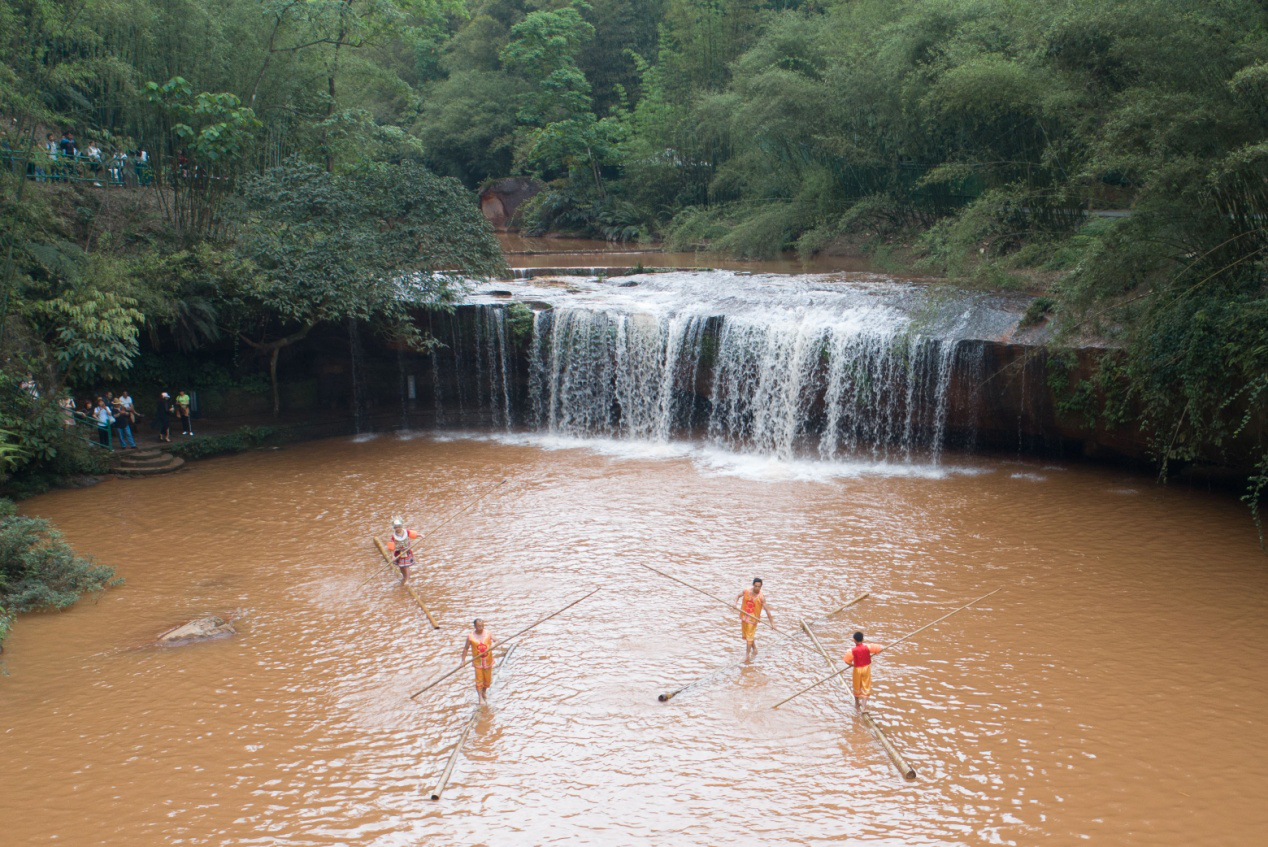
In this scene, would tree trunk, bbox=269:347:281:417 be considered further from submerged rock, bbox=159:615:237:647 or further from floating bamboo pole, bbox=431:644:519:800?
floating bamboo pole, bbox=431:644:519:800

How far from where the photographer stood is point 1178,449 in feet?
49.2

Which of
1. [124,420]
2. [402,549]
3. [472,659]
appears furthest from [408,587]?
[124,420]

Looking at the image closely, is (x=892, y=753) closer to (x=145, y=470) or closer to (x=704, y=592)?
(x=704, y=592)

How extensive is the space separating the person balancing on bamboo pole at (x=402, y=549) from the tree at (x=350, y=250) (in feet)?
24.3

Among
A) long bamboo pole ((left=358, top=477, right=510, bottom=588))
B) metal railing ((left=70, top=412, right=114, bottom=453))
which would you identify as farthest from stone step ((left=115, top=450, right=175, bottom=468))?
long bamboo pole ((left=358, top=477, right=510, bottom=588))

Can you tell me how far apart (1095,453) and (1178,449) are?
212cm

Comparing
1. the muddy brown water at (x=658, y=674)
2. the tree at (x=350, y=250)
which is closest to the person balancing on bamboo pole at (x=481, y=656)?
the muddy brown water at (x=658, y=674)

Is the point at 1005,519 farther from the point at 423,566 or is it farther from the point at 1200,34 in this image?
the point at 423,566

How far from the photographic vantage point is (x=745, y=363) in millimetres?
19797

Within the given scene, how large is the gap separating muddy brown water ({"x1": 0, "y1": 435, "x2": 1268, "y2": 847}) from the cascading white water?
6.81 feet

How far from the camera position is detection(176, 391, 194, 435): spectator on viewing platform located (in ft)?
63.9

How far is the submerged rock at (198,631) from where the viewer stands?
11.5 meters

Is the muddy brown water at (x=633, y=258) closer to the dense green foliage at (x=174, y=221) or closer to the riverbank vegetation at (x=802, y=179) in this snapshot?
the riverbank vegetation at (x=802, y=179)

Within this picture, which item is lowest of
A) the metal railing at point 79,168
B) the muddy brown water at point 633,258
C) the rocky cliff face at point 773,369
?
the rocky cliff face at point 773,369
